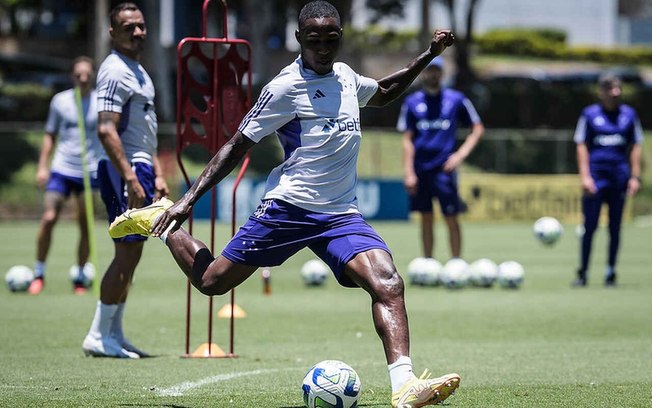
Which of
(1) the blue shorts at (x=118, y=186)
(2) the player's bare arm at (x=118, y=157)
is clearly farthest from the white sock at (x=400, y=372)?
(1) the blue shorts at (x=118, y=186)

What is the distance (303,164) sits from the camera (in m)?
7.12

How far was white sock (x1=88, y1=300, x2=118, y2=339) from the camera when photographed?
9.27m

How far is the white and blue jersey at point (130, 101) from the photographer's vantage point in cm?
912

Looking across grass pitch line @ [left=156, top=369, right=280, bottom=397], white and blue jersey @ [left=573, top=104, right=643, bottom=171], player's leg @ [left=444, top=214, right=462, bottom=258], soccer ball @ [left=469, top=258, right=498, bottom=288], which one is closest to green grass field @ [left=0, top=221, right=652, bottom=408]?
grass pitch line @ [left=156, top=369, right=280, bottom=397]

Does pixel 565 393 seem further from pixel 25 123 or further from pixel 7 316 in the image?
pixel 25 123

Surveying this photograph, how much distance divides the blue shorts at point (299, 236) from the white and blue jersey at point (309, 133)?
61 millimetres

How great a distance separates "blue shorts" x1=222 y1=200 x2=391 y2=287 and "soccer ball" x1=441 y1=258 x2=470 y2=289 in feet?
24.7

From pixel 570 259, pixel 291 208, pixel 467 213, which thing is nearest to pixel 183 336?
pixel 291 208

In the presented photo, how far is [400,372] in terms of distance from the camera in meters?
6.63

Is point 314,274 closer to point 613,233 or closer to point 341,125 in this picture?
point 613,233

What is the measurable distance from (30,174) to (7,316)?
2039 cm

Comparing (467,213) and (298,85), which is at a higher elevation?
(298,85)

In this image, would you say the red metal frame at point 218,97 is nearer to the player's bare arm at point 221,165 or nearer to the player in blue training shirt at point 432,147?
the player's bare arm at point 221,165

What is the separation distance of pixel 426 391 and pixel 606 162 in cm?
927
